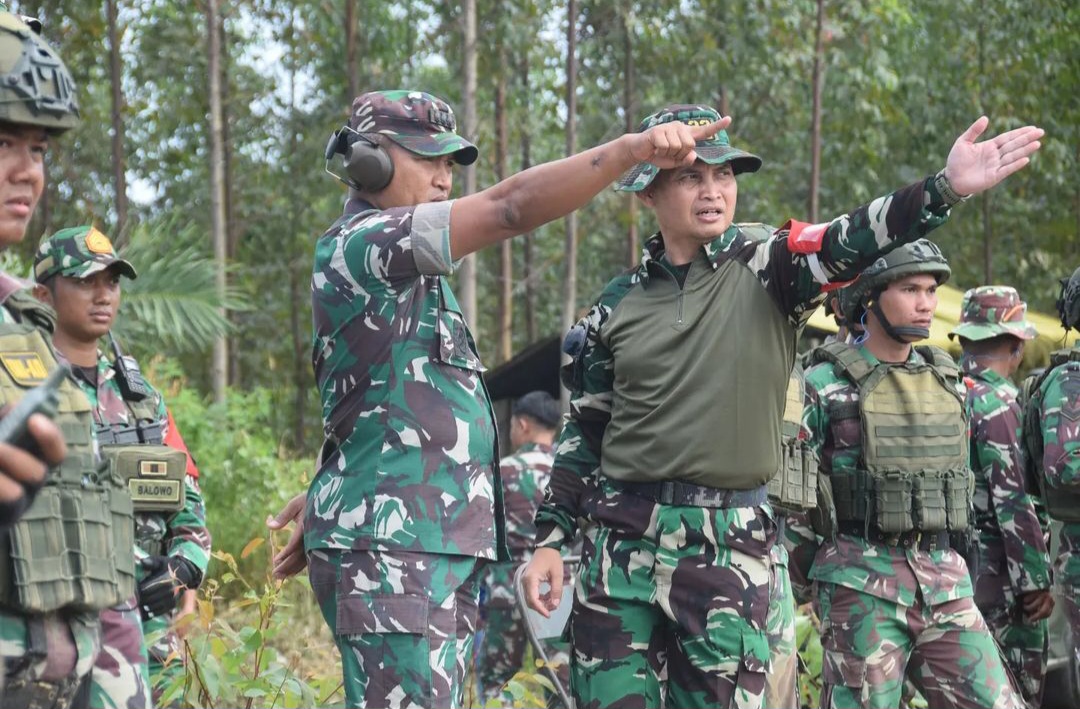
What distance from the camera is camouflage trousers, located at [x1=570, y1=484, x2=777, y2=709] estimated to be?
4.38 m

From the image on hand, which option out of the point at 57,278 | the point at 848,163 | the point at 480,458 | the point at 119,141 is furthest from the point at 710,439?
the point at 848,163

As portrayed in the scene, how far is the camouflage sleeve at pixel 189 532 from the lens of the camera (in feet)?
17.8

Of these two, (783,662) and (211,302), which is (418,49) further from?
(783,662)

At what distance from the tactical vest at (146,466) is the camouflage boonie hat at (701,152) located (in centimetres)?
194

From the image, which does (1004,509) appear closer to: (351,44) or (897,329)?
(897,329)

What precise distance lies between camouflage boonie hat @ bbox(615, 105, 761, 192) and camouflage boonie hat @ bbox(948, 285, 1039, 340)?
323cm

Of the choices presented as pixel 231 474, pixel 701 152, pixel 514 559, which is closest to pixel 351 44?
pixel 231 474

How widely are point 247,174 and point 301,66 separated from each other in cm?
225

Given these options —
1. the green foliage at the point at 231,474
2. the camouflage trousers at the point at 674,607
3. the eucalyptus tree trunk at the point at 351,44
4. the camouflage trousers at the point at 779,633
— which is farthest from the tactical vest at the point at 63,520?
the eucalyptus tree trunk at the point at 351,44

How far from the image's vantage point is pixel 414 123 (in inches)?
162

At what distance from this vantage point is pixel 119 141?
17.4 m

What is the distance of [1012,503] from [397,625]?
3.80 m

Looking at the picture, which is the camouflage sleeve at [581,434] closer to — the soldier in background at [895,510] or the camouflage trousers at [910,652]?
the soldier in background at [895,510]

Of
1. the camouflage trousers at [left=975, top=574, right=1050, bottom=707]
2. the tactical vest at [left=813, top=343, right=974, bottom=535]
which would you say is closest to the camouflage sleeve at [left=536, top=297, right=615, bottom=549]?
the tactical vest at [left=813, top=343, right=974, bottom=535]
